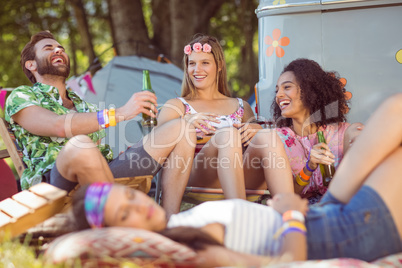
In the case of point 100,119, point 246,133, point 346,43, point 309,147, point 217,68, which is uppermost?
point 346,43

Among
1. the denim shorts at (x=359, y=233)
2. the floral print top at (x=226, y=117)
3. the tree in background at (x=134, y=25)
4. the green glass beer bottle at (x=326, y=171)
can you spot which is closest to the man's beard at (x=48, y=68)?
the floral print top at (x=226, y=117)

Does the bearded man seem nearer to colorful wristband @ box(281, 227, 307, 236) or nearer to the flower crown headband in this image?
the flower crown headband

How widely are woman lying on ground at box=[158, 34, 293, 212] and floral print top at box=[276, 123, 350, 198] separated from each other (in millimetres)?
247

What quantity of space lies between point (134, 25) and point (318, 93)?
16.9 ft

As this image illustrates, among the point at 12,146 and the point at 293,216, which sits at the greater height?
the point at 12,146

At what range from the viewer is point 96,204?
6.22ft

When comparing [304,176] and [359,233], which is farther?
[304,176]

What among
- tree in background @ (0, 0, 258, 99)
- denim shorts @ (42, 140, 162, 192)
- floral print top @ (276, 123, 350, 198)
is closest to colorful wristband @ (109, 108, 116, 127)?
denim shorts @ (42, 140, 162, 192)

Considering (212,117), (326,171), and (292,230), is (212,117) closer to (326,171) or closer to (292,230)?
(326,171)

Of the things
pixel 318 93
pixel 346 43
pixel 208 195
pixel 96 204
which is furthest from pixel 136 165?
pixel 346 43

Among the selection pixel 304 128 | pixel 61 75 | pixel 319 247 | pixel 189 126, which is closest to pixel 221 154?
pixel 189 126

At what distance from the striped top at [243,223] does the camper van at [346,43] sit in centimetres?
183

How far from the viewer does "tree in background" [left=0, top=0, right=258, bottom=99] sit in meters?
7.92

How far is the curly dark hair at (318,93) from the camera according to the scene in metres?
3.40
